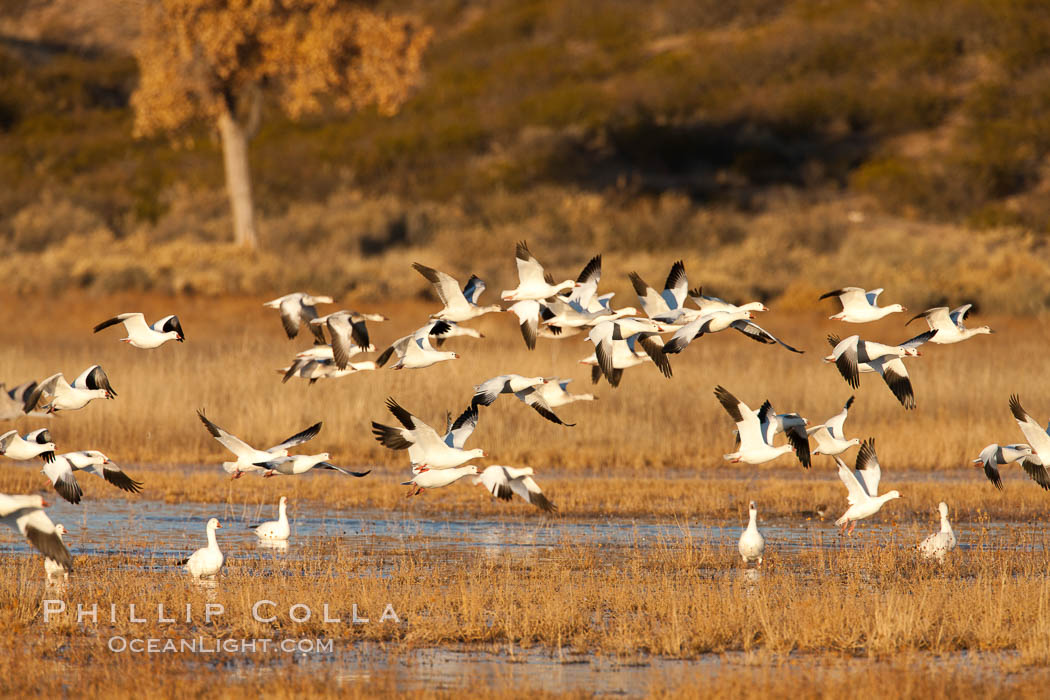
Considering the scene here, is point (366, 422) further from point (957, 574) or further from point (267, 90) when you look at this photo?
point (267, 90)

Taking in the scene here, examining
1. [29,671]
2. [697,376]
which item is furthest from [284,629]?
[697,376]

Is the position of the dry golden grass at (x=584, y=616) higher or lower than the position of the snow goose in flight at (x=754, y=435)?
lower

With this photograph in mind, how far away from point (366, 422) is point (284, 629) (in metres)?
11.5

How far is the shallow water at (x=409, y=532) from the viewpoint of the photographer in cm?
1383

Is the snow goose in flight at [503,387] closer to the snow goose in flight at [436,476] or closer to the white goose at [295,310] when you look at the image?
the snow goose in flight at [436,476]

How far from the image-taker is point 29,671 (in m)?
8.73

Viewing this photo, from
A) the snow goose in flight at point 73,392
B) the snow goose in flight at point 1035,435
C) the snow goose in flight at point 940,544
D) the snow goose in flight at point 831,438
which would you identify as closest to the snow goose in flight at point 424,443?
the snow goose in flight at point 73,392

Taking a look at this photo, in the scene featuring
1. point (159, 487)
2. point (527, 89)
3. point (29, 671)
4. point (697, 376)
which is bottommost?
point (29, 671)

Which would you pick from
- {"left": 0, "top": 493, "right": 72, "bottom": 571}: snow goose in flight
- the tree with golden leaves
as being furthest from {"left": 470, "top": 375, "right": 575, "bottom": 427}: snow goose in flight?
the tree with golden leaves

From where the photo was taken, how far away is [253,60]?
3431 cm

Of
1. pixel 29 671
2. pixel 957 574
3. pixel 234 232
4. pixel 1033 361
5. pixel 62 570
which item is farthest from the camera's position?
pixel 234 232

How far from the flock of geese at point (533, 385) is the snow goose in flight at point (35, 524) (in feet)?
4.98

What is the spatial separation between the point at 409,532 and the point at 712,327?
151 inches

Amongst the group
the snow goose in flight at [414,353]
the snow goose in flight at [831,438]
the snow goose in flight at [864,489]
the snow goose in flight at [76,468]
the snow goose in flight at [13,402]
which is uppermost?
the snow goose in flight at [414,353]
